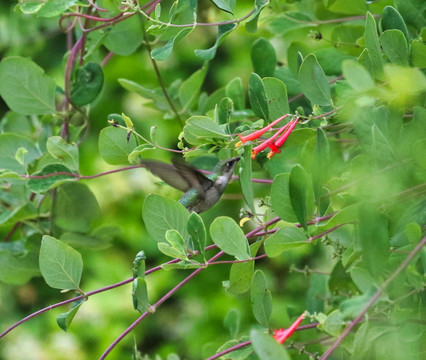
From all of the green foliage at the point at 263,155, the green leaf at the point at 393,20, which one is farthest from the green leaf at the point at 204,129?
the green leaf at the point at 393,20

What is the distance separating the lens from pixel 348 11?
0.92 meters

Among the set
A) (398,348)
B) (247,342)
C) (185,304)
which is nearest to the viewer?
(398,348)

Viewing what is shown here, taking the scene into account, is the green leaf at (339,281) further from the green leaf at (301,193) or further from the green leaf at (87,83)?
the green leaf at (87,83)

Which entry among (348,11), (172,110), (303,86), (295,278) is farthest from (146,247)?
(303,86)

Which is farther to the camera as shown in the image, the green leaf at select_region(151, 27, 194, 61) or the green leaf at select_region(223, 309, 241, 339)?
the green leaf at select_region(223, 309, 241, 339)

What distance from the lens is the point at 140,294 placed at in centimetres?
70

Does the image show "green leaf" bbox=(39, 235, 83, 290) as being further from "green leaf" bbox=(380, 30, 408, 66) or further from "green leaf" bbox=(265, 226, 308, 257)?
"green leaf" bbox=(380, 30, 408, 66)

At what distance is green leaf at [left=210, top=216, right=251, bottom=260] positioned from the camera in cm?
67

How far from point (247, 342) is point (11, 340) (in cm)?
195

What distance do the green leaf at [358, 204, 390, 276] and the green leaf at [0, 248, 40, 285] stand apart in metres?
0.69

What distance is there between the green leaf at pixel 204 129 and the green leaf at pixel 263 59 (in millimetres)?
277

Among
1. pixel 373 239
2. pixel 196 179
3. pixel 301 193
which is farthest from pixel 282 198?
pixel 196 179

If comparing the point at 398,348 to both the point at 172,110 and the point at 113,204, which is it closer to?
the point at 172,110

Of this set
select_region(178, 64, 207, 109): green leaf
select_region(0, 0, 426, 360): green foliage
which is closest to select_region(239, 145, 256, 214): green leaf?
A: select_region(0, 0, 426, 360): green foliage
